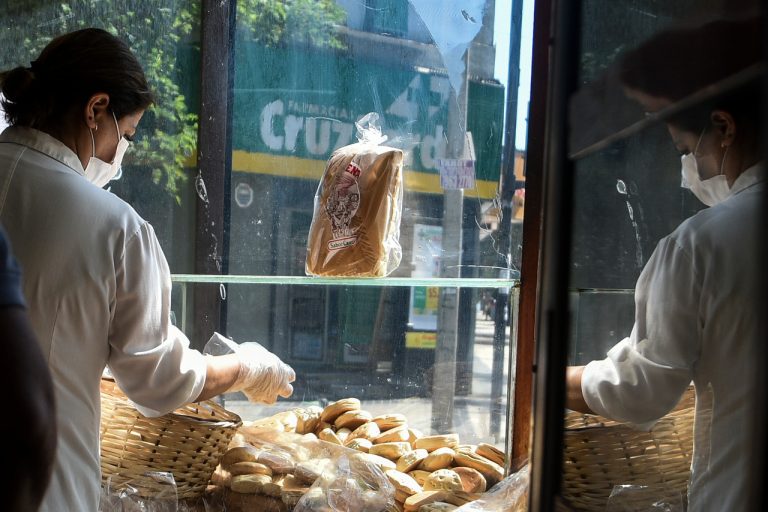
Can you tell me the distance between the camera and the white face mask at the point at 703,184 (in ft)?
2.49

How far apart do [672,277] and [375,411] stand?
1.44 m

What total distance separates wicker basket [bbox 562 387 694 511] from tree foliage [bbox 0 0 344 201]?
A: 173cm

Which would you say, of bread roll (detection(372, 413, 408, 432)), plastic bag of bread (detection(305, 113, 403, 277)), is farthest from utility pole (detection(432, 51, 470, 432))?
plastic bag of bread (detection(305, 113, 403, 277))

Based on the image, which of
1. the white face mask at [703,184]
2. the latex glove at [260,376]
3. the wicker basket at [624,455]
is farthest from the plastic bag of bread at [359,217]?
the white face mask at [703,184]

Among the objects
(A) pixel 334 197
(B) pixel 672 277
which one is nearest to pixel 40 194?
(A) pixel 334 197

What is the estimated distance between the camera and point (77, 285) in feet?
4.24

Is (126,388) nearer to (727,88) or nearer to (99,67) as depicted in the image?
(99,67)

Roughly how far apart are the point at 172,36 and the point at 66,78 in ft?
3.68

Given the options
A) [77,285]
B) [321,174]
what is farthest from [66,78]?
[321,174]

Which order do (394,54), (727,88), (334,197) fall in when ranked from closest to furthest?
(727,88), (334,197), (394,54)

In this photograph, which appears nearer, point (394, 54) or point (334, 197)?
point (334, 197)

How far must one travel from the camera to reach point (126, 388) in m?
1.45

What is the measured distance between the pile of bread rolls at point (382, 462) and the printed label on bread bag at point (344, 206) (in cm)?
45

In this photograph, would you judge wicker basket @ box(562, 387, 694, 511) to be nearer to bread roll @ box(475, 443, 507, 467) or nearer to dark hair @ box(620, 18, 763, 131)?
dark hair @ box(620, 18, 763, 131)
